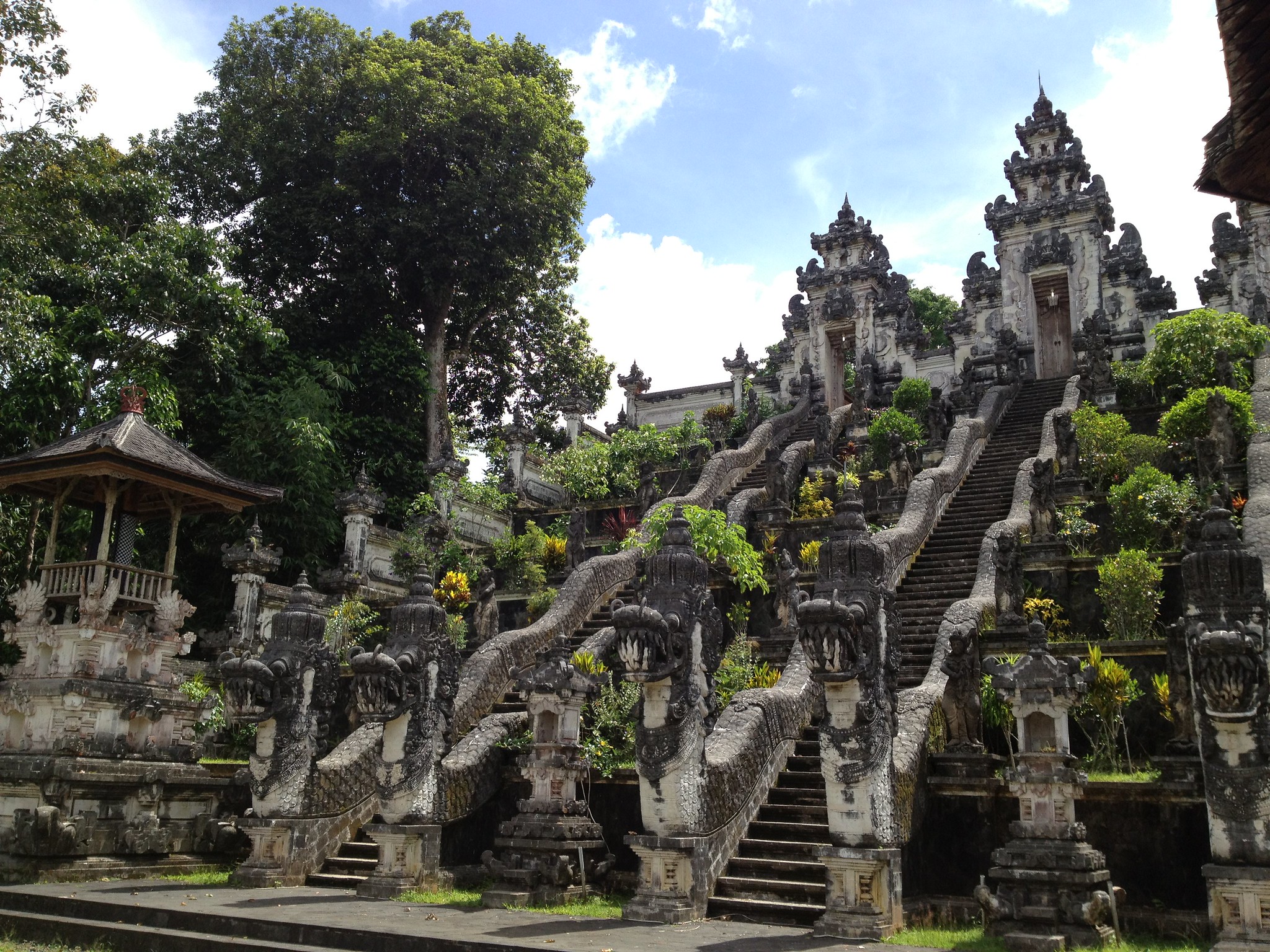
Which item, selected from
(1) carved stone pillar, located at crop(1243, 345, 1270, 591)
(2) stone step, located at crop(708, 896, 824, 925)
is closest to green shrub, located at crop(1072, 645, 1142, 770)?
(1) carved stone pillar, located at crop(1243, 345, 1270, 591)

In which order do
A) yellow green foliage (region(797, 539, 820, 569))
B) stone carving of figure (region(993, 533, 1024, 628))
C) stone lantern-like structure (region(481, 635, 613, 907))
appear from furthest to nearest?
1. yellow green foliage (region(797, 539, 820, 569))
2. stone carving of figure (region(993, 533, 1024, 628))
3. stone lantern-like structure (region(481, 635, 613, 907))

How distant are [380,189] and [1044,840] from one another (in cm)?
2419

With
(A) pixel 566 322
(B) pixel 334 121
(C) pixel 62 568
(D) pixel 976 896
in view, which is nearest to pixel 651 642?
(D) pixel 976 896

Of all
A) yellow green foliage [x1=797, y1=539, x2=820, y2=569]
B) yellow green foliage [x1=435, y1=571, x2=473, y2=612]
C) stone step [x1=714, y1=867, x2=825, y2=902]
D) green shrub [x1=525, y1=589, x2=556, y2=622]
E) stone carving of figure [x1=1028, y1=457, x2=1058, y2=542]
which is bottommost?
stone step [x1=714, y1=867, x2=825, y2=902]

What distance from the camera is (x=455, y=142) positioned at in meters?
26.5

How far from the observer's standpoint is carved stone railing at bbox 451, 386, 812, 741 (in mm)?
12688

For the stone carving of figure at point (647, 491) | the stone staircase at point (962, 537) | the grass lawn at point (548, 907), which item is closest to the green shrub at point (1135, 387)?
the stone staircase at point (962, 537)

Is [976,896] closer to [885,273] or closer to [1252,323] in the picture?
[1252,323]

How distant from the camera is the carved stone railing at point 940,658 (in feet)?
28.4

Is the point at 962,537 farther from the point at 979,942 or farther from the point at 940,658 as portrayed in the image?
the point at 979,942

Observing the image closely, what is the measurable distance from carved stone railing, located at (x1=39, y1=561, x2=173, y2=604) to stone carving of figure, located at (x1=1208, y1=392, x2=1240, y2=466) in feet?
48.9

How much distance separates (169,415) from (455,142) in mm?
12087

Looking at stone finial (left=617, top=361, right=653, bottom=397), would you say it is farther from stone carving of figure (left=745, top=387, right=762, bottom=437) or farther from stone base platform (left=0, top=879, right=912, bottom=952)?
stone base platform (left=0, top=879, right=912, bottom=952)

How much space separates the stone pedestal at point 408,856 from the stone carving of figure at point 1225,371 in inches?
617
